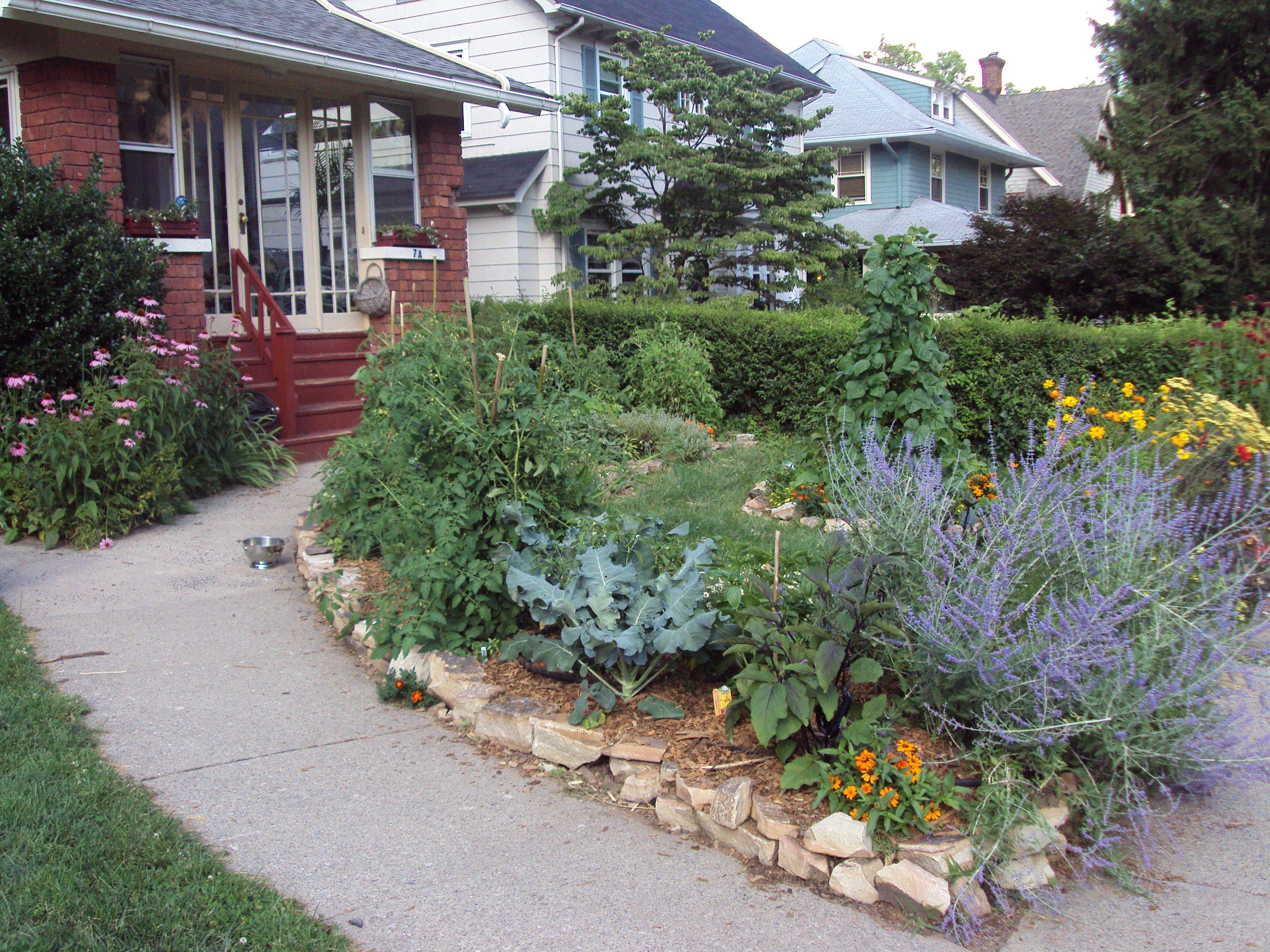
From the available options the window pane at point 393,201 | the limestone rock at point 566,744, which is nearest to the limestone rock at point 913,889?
the limestone rock at point 566,744

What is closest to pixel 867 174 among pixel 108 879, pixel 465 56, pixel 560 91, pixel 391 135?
pixel 560 91

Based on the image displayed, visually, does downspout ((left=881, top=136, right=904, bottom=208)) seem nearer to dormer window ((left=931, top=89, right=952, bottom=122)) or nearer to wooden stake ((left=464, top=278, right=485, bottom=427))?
dormer window ((left=931, top=89, right=952, bottom=122))

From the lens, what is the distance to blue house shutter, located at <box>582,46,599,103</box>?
16.2 m

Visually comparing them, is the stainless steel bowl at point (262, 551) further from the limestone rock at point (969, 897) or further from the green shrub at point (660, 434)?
the limestone rock at point (969, 897)

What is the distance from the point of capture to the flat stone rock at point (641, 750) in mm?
3668

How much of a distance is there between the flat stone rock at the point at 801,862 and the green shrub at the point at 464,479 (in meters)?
1.77

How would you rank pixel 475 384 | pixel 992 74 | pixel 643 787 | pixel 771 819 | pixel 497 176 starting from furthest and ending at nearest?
pixel 992 74 < pixel 497 176 < pixel 475 384 < pixel 643 787 < pixel 771 819

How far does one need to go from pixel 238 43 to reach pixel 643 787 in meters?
7.79

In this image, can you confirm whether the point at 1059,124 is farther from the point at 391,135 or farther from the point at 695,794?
the point at 695,794

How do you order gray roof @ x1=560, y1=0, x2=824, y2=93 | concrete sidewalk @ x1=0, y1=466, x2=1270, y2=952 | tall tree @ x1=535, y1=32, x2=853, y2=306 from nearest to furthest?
1. concrete sidewalk @ x1=0, y1=466, x2=1270, y2=952
2. tall tree @ x1=535, y1=32, x2=853, y2=306
3. gray roof @ x1=560, y1=0, x2=824, y2=93

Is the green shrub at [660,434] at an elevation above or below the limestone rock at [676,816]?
above

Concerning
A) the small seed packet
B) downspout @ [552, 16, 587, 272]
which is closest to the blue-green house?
downspout @ [552, 16, 587, 272]

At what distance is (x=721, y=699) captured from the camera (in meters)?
3.85

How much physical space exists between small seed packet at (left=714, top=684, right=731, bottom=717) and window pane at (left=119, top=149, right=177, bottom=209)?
24.9 ft
